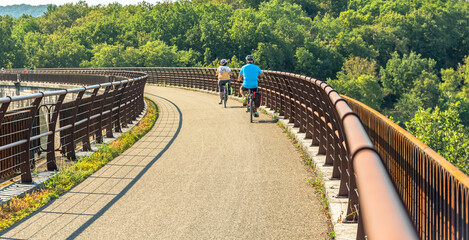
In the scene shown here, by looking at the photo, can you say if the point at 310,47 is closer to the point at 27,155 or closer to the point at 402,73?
the point at 402,73

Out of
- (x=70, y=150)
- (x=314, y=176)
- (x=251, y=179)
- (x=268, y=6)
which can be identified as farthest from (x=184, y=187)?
(x=268, y=6)

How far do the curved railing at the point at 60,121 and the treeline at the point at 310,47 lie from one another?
83414 mm

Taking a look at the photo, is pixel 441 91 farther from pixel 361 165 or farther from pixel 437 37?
pixel 361 165

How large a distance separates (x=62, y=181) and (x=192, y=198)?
2.17 meters

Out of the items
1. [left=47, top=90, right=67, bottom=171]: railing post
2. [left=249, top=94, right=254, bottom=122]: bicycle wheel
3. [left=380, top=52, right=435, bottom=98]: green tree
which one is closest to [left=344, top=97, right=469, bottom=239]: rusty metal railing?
[left=47, top=90, right=67, bottom=171]: railing post

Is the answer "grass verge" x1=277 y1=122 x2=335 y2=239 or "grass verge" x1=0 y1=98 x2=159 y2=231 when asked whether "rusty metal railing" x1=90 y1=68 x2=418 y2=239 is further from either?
"grass verge" x1=0 y1=98 x2=159 y2=231

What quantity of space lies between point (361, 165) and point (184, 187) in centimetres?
614

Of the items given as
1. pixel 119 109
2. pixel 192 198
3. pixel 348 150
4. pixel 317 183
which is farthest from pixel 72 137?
pixel 348 150

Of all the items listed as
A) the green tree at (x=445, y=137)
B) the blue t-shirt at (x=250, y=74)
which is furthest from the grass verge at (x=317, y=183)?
the green tree at (x=445, y=137)

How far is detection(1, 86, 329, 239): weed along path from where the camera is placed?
6152 millimetres

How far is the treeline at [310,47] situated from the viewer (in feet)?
344

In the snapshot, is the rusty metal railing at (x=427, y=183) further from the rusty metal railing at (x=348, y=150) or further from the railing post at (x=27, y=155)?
the railing post at (x=27, y=155)

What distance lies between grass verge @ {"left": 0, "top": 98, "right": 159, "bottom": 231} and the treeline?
282ft

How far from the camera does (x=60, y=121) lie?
422 inches
